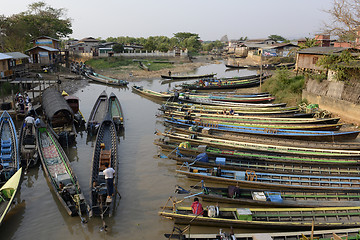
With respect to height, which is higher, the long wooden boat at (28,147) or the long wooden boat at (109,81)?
the long wooden boat at (109,81)

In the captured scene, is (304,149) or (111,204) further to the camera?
(304,149)

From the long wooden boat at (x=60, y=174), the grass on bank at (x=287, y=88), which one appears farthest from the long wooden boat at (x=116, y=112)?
the grass on bank at (x=287, y=88)

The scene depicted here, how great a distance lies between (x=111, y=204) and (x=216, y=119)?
37.0 feet

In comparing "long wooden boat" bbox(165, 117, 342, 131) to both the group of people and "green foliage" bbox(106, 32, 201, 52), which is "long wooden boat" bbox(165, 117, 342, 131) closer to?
the group of people

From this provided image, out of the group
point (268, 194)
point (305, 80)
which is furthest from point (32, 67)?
point (268, 194)

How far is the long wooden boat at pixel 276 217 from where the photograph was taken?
9.27 meters

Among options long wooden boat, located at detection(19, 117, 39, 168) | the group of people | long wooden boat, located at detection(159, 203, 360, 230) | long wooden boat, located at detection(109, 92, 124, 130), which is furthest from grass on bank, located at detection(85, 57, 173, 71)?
long wooden boat, located at detection(159, 203, 360, 230)

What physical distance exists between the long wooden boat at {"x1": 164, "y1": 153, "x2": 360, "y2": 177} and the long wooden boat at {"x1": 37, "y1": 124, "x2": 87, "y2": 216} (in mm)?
5187

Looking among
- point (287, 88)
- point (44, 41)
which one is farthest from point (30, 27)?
point (287, 88)

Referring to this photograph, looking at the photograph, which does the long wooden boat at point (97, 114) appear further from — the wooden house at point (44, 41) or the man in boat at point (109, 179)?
the wooden house at point (44, 41)

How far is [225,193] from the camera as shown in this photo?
1084 centimetres

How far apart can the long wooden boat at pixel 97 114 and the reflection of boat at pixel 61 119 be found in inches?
49.4

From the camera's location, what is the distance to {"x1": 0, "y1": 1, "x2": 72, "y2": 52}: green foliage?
125 feet

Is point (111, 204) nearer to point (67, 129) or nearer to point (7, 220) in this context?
point (7, 220)
